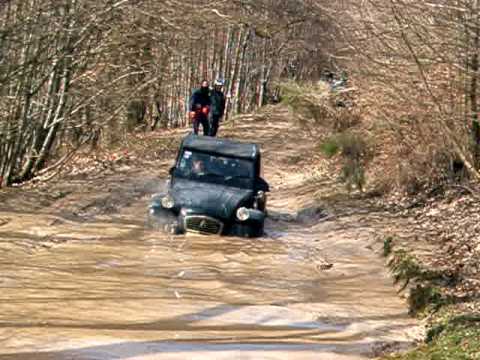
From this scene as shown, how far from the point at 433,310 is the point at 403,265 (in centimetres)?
263

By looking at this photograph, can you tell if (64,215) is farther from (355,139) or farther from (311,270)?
(355,139)

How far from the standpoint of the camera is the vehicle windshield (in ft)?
50.4

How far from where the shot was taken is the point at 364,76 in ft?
60.3

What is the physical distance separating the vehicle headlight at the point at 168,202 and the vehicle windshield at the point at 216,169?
87cm

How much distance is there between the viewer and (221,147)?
15.6 meters

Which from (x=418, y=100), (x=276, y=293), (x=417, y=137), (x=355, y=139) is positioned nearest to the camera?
(x=276, y=293)

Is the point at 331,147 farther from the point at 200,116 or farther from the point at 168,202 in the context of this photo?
the point at 168,202

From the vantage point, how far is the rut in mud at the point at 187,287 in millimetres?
8070

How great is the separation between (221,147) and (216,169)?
39cm

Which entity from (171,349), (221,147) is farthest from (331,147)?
(171,349)

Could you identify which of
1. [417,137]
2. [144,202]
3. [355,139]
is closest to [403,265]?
[417,137]

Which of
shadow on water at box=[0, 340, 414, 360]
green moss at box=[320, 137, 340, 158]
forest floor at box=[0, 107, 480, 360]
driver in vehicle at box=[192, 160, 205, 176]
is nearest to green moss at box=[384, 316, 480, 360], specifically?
forest floor at box=[0, 107, 480, 360]

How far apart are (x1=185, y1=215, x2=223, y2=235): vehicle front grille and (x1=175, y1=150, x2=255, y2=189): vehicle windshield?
3.65 ft

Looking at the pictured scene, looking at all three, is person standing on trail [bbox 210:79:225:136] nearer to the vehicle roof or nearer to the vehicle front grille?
the vehicle roof
